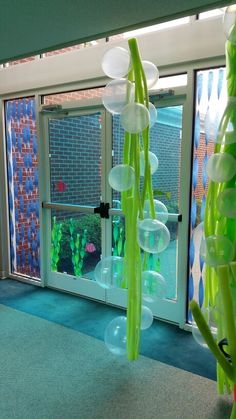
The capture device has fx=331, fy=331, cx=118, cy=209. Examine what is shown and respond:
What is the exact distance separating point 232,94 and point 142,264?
1242 mm

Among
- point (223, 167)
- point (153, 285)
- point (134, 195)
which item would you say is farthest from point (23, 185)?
point (223, 167)

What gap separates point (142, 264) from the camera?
2.34m

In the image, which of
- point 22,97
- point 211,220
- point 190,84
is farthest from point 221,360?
point 22,97

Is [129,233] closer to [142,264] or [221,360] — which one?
[142,264]

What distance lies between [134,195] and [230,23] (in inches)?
41.9

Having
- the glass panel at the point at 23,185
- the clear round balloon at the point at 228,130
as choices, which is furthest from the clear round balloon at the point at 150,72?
the glass panel at the point at 23,185

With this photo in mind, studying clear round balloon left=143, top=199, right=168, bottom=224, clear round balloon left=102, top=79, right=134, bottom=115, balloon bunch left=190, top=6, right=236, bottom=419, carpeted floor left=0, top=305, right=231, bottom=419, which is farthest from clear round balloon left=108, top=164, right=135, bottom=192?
carpeted floor left=0, top=305, right=231, bottom=419

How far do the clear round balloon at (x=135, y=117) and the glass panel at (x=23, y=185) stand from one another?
7.41 feet

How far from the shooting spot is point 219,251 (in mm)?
1652

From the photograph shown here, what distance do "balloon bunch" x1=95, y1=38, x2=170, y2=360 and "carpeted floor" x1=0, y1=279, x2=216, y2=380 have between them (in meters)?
0.46

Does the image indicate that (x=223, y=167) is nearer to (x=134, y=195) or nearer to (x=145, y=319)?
(x=134, y=195)

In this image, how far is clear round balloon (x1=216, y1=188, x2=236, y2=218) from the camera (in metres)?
1.61

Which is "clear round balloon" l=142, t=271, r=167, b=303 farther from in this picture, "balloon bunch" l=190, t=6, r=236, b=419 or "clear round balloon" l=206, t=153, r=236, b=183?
"clear round balloon" l=206, t=153, r=236, b=183

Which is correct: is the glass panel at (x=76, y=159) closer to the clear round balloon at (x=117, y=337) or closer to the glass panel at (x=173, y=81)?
the glass panel at (x=173, y=81)
